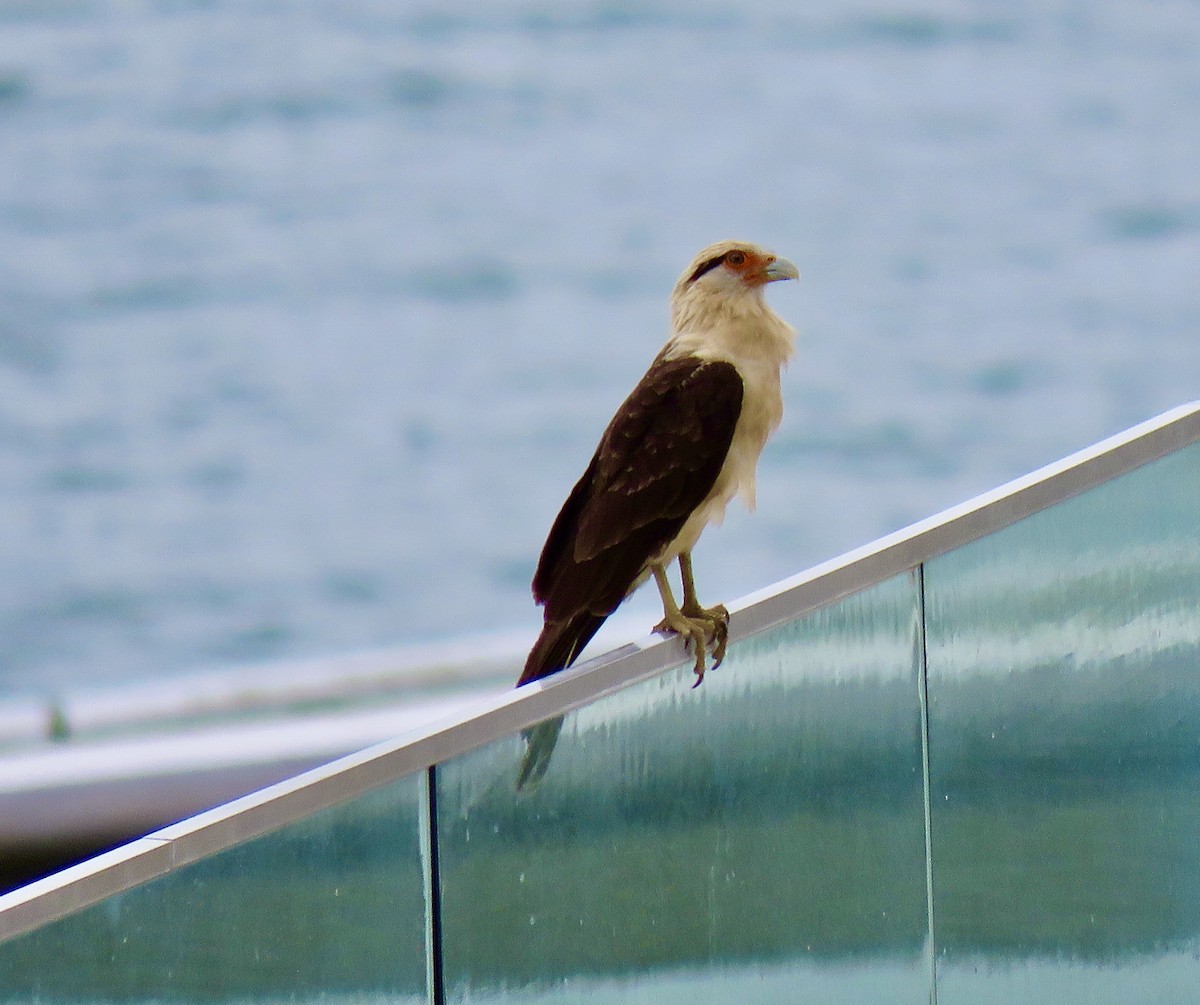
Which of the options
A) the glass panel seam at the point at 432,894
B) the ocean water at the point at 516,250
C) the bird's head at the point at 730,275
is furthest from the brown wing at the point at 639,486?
the ocean water at the point at 516,250

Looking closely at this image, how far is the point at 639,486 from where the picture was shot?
2.69 metres

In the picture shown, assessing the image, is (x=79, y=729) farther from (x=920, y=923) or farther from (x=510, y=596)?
(x=510, y=596)

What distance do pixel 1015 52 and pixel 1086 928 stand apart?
61.5 feet

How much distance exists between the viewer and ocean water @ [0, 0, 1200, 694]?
1742 centimetres

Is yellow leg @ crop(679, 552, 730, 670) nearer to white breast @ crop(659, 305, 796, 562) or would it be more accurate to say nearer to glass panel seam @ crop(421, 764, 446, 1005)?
white breast @ crop(659, 305, 796, 562)

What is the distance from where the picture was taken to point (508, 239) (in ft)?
61.2

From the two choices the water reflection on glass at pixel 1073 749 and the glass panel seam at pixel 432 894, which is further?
the water reflection on glass at pixel 1073 749

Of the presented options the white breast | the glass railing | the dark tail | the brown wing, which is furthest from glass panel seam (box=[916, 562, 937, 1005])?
the white breast

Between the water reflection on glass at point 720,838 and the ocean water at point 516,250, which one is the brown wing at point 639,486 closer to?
the water reflection on glass at point 720,838

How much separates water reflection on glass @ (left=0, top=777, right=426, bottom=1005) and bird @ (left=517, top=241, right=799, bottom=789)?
983 millimetres

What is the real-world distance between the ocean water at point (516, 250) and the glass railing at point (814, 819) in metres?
14.9

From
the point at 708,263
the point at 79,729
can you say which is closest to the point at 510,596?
the point at 79,729

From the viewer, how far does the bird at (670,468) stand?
263 cm

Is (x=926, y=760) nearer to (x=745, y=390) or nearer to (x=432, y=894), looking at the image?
(x=432, y=894)
